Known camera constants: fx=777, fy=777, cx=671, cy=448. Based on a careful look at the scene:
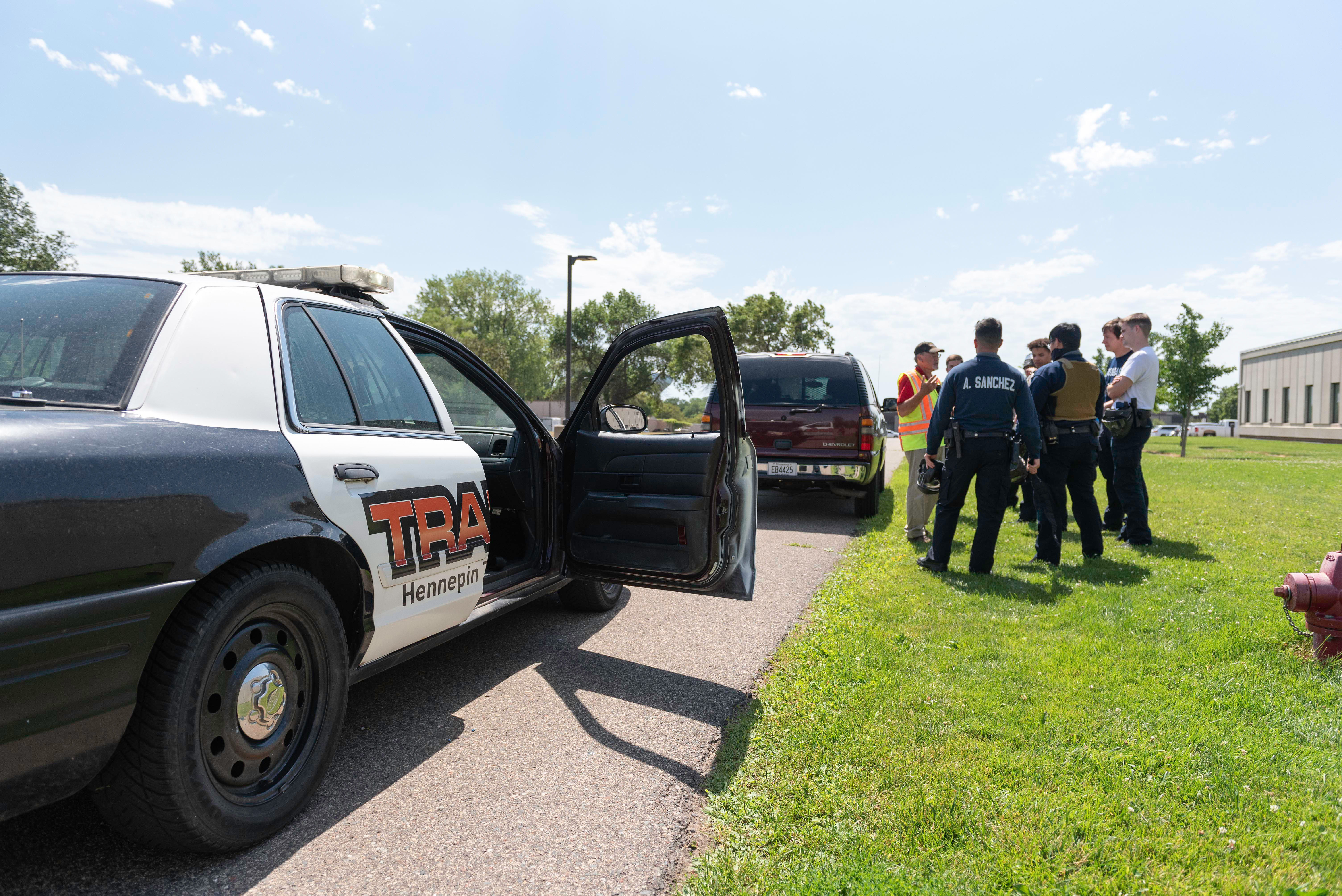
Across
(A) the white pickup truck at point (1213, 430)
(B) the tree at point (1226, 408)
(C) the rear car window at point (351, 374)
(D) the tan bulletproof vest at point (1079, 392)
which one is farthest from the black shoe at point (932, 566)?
(B) the tree at point (1226, 408)

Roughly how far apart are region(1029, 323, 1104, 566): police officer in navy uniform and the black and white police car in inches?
145

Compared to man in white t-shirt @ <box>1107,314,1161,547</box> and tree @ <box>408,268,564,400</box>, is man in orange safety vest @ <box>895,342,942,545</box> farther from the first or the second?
tree @ <box>408,268,564,400</box>

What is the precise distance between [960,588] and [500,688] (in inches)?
137

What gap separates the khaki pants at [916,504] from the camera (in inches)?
294

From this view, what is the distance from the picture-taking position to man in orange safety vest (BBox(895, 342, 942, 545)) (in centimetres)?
752

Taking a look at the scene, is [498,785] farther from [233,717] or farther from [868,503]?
[868,503]

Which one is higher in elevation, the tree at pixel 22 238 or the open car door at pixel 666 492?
the tree at pixel 22 238

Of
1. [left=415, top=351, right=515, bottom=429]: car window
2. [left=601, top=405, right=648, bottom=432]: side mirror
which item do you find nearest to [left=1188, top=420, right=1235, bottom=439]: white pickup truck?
[left=601, top=405, right=648, bottom=432]: side mirror

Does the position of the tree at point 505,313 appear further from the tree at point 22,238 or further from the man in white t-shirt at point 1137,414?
the man in white t-shirt at point 1137,414

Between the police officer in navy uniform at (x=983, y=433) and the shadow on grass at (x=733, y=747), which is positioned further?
the police officer in navy uniform at (x=983, y=433)

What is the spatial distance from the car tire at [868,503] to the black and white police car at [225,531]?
5789 millimetres

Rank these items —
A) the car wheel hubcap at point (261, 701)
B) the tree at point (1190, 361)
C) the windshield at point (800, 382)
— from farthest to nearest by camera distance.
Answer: the tree at point (1190, 361) < the windshield at point (800, 382) < the car wheel hubcap at point (261, 701)

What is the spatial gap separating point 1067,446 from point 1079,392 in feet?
1.49

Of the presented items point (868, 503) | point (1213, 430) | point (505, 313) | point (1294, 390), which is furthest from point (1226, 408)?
point (868, 503)
